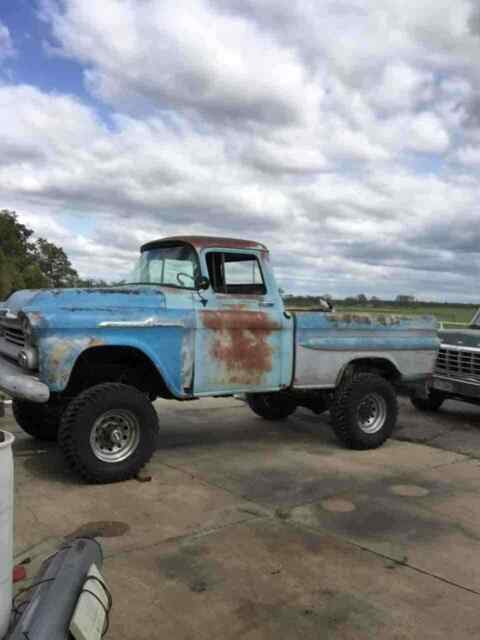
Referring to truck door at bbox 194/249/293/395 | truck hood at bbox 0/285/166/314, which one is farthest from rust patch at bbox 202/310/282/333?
truck hood at bbox 0/285/166/314

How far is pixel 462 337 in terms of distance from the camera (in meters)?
9.15

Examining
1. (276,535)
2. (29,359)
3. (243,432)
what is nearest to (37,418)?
(29,359)

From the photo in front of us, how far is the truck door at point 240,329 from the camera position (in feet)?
20.2

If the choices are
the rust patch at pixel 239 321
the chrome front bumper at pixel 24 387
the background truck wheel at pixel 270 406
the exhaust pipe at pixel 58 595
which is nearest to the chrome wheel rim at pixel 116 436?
the chrome front bumper at pixel 24 387

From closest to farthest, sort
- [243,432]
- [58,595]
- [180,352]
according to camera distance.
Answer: [58,595] < [180,352] < [243,432]

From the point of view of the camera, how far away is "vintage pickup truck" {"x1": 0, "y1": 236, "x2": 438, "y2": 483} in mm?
5367

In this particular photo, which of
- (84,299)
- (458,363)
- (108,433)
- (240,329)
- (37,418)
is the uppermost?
(84,299)

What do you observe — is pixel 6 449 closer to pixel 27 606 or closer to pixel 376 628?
pixel 27 606

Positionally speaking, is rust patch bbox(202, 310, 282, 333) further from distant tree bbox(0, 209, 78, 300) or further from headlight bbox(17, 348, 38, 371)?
distant tree bbox(0, 209, 78, 300)

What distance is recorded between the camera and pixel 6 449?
8.65 ft

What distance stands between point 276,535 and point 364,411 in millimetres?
3118

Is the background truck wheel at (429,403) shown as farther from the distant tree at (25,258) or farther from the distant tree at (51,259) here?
the distant tree at (51,259)

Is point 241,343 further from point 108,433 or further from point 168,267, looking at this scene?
point 108,433

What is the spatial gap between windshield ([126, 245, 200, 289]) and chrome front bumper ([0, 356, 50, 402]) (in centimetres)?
180
